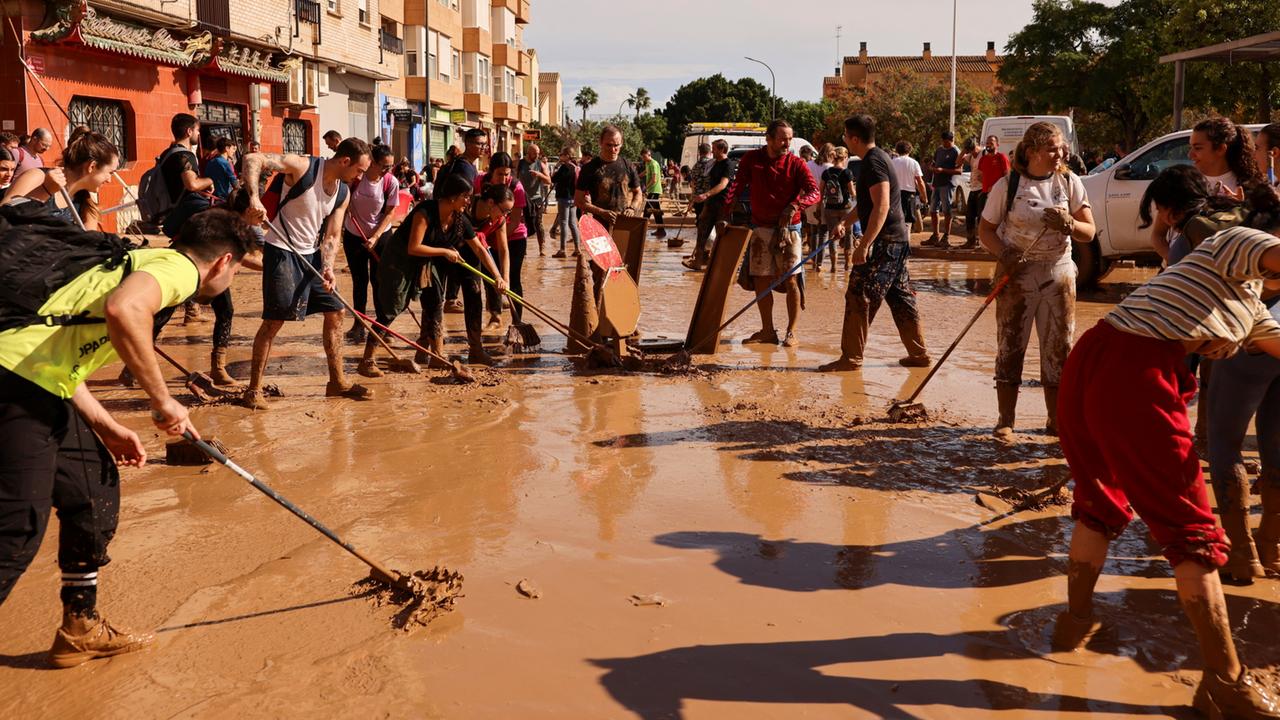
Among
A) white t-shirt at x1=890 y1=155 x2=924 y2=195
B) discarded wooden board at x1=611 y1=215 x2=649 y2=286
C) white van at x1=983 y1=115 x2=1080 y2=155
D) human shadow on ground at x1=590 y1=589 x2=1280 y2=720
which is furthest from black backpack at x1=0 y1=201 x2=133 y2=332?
white van at x1=983 y1=115 x2=1080 y2=155

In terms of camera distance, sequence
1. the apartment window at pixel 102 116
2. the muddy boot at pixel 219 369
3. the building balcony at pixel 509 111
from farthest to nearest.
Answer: the building balcony at pixel 509 111, the apartment window at pixel 102 116, the muddy boot at pixel 219 369

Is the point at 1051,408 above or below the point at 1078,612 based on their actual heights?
above

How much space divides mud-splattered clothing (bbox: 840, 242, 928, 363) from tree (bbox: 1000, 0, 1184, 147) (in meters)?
36.6

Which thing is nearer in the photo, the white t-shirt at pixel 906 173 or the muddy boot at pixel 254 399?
the muddy boot at pixel 254 399

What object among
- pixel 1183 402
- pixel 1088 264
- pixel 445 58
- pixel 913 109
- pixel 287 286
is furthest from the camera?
pixel 445 58

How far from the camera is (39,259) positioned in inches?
128

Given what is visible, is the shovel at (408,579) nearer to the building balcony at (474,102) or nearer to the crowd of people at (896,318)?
the crowd of people at (896,318)

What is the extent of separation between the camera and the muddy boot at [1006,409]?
6.43 metres

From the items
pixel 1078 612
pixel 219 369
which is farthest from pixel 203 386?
pixel 1078 612

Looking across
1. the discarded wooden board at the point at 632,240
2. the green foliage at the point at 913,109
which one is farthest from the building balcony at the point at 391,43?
the discarded wooden board at the point at 632,240

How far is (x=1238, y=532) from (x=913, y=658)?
5.53 ft

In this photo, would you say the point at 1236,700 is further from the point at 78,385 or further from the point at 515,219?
the point at 515,219

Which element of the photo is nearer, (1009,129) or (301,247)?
(301,247)

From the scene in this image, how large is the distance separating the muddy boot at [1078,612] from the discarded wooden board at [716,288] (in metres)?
5.28
